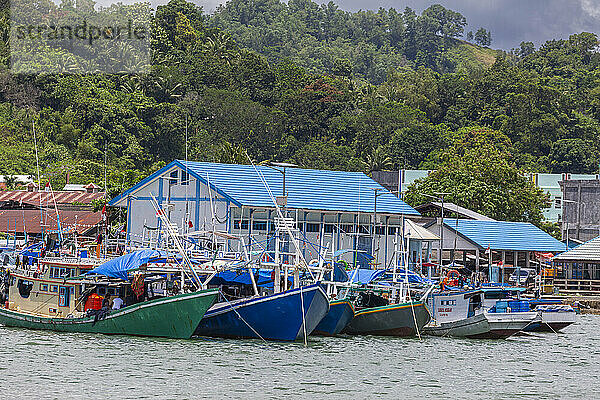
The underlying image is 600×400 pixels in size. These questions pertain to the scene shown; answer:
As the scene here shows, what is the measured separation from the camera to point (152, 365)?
2705 centimetres

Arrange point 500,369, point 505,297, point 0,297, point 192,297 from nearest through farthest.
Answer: point 500,369, point 192,297, point 0,297, point 505,297

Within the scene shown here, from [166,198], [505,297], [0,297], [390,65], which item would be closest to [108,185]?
[166,198]

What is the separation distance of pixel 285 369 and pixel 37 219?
39792 millimetres

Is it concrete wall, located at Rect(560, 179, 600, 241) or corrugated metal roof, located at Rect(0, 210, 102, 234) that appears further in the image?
concrete wall, located at Rect(560, 179, 600, 241)

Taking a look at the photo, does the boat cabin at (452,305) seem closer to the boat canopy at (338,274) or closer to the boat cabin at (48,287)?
the boat canopy at (338,274)

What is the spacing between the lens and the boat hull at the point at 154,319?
31469mm

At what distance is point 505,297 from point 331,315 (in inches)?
358

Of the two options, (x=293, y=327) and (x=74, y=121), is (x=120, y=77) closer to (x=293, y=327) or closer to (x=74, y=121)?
(x=74, y=121)

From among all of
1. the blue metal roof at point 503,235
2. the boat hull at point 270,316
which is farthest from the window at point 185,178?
the boat hull at point 270,316

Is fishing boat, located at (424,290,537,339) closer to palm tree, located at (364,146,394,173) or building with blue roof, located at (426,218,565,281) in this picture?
building with blue roof, located at (426,218,565,281)

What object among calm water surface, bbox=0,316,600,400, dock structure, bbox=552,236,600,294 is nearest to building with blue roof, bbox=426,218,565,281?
dock structure, bbox=552,236,600,294

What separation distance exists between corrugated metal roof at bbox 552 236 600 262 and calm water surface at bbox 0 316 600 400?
18.2 metres

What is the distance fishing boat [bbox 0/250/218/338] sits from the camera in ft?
105

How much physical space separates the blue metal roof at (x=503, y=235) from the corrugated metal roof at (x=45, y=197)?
25.1 m
